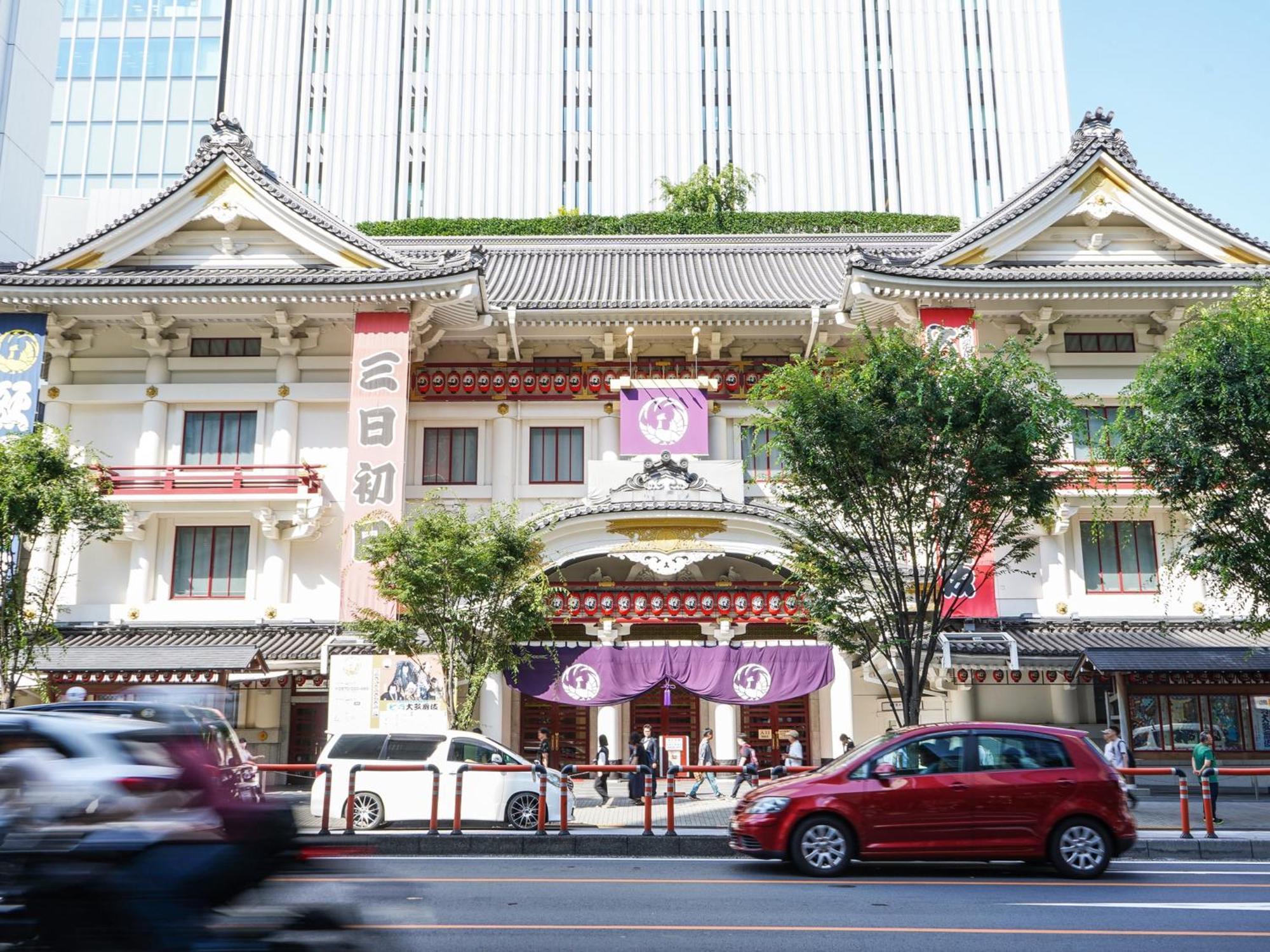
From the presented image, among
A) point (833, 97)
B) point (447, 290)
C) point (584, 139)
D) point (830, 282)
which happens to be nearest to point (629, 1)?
point (584, 139)

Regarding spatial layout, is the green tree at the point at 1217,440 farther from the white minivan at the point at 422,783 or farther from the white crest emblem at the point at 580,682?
the white crest emblem at the point at 580,682

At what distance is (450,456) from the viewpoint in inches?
1038

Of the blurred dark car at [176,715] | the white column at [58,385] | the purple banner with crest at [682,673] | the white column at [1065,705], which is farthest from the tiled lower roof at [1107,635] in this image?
the white column at [58,385]

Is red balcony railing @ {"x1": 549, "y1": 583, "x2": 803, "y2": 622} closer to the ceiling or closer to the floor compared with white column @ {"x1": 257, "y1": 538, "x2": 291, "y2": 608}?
closer to the floor

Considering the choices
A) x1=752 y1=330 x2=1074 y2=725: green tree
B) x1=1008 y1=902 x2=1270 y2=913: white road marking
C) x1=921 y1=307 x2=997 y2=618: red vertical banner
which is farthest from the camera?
x1=921 y1=307 x2=997 y2=618: red vertical banner

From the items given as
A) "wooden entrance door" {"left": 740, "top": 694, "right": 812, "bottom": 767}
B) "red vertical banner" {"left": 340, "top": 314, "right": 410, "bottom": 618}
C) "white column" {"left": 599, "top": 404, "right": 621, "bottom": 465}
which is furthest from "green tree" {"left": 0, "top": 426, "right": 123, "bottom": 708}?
"wooden entrance door" {"left": 740, "top": 694, "right": 812, "bottom": 767}

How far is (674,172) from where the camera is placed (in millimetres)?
60656

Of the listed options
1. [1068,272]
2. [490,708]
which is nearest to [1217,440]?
[1068,272]

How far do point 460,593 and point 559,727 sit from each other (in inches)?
326

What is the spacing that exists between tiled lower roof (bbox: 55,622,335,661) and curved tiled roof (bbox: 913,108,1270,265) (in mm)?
15612

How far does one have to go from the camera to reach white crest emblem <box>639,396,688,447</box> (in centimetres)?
2589

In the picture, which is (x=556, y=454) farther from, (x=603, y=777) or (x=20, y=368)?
(x=20, y=368)

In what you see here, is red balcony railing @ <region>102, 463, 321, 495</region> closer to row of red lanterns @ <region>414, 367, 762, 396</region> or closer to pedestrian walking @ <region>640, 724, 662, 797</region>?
row of red lanterns @ <region>414, 367, 762, 396</region>

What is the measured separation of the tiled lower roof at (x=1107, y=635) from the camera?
21.8m
